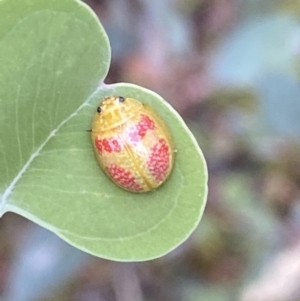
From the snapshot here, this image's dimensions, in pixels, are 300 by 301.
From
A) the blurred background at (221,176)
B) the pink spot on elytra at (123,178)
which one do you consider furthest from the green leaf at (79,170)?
the blurred background at (221,176)

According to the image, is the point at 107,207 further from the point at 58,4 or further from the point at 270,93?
the point at 270,93

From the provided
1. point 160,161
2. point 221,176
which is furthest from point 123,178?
point 221,176

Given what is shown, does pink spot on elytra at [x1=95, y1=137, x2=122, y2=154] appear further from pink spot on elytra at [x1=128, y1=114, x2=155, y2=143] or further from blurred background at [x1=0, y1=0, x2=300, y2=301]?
blurred background at [x1=0, y1=0, x2=300, y2=301]

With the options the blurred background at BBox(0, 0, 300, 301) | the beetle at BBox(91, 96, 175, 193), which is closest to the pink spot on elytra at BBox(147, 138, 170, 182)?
the beetle at BBox(91, 96, 175, 193)

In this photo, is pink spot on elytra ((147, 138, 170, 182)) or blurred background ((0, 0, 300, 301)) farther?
blurred background ((0, 0, 300, 301))

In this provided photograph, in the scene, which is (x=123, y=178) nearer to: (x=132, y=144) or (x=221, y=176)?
(x=132, y=144)

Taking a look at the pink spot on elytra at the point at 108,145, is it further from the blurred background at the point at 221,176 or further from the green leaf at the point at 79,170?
the blurred background at the point at 221,176

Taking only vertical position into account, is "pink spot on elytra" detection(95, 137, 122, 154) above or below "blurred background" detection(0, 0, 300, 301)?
above
